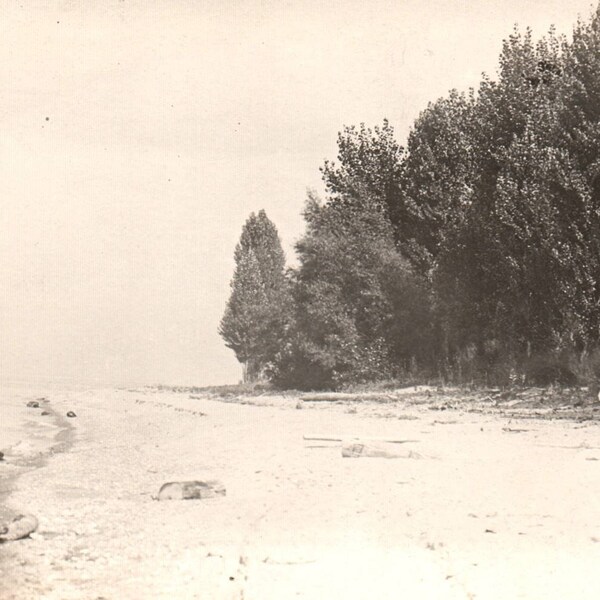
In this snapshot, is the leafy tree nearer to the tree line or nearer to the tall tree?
the tree line

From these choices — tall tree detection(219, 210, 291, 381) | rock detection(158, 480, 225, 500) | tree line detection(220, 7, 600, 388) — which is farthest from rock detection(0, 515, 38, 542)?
tall tree detection(219, 210, 291, 381)

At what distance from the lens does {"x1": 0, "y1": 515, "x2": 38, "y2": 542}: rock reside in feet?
23.5

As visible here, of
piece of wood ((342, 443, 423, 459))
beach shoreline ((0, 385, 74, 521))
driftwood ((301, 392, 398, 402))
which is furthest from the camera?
driftwood ((301, 392, 398, 402))

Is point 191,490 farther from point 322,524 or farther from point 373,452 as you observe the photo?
point 373,452

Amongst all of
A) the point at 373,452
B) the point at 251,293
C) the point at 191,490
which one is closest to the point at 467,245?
the point at 373,452

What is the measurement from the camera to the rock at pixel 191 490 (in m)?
8.80

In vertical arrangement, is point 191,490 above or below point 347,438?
below

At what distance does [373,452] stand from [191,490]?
3013 millimetres

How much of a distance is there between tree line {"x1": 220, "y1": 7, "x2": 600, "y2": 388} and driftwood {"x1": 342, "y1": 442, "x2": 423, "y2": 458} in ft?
42.6

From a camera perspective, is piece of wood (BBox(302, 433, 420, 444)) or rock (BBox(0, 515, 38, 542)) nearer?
rock (BBox(0, 515, 38, 542))

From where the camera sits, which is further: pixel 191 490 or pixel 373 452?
pixel 373 452

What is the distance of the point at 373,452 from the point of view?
36.3ft

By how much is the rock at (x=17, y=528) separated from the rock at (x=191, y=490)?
1.59 m

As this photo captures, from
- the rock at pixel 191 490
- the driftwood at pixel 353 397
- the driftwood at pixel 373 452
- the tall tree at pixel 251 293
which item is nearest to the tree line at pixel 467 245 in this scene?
the driftwood at pixel 353 397
